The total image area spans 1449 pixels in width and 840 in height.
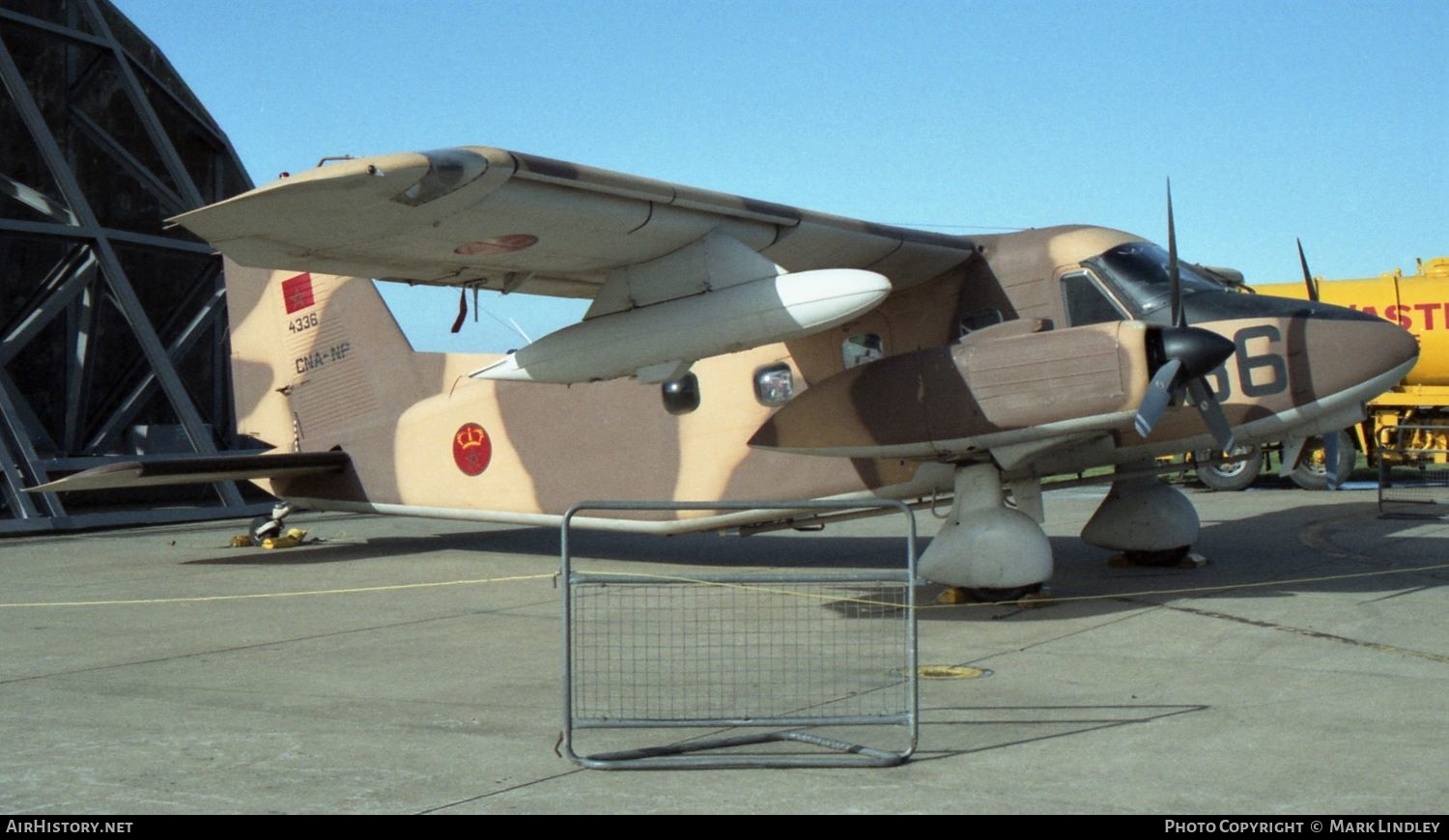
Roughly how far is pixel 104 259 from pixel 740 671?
836 inches

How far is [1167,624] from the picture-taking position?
998 centimetres

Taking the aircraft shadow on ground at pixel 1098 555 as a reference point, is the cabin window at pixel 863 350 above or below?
above

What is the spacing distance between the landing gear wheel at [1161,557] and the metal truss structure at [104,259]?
17124 millimetres

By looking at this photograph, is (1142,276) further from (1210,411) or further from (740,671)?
(740,671)

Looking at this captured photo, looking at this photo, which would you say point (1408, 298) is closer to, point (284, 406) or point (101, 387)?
point (284, 406)

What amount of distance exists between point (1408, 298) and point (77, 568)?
927 inches

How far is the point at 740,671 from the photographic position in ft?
28.0

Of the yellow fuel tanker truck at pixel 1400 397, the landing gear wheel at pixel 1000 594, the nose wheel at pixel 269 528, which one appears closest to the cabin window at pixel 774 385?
the landing gear wheel at pixel 1000 594

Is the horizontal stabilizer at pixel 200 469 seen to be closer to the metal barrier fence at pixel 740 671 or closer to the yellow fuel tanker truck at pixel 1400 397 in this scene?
the metal barrier fence at pixel 740 671

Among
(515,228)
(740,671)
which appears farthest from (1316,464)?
(740,671)

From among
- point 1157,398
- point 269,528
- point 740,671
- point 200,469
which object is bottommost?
point 740,671

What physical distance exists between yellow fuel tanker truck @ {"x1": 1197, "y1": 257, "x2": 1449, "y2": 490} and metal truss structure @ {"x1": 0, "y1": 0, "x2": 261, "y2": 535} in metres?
19.9

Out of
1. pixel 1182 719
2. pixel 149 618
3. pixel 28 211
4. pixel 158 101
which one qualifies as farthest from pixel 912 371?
pixel 158 101

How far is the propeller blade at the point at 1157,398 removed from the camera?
979 cm
